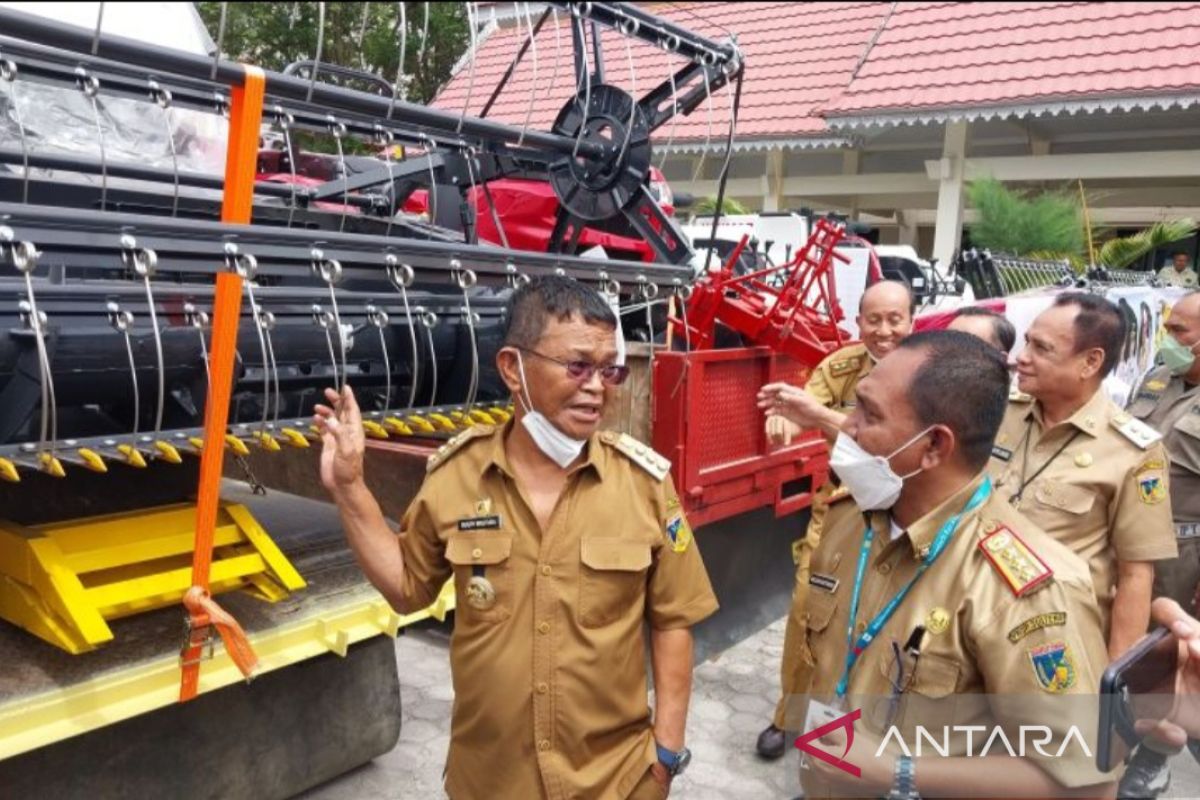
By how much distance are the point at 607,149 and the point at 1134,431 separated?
6.42ft

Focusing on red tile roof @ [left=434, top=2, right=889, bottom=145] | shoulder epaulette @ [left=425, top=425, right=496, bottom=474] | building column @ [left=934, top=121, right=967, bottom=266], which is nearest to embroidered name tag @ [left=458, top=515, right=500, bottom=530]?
shoulder epaulette @ [left=425, top=425, right=496, bottom=474]

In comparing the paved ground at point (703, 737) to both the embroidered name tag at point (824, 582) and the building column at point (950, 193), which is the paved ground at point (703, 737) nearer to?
the embroidered name tag at point (824, 582)

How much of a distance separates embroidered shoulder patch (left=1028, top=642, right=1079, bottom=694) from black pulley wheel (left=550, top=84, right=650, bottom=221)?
95.5 inches

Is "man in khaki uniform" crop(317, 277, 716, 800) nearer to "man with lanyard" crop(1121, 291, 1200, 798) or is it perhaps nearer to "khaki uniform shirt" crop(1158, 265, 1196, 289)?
"man with lanyard" crop(1121, 291, 1200, 798)

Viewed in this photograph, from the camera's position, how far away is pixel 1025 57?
30.4 ft

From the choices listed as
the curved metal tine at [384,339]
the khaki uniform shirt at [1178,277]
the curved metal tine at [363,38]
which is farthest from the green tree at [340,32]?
the khaki uniform shirt at [1178,277]

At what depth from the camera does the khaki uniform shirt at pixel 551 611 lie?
5.81 feet

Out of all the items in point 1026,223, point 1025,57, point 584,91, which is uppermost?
point 1025,57

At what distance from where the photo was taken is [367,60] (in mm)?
3174

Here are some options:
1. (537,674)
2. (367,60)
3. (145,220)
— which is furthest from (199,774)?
(367,60)

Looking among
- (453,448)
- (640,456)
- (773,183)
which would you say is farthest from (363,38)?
(773,183)

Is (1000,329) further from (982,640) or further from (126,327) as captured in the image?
(126,327)

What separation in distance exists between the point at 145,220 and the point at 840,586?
1.47 metres

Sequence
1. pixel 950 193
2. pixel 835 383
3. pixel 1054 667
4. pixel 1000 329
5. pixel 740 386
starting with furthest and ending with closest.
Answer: pixel 950 193 → pixel 740 386 → pixel 835 383 → pixel 1000 329 → pixel 1054 667
